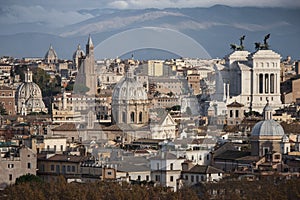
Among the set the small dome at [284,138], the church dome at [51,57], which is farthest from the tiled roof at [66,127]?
the church dome at [51,57]

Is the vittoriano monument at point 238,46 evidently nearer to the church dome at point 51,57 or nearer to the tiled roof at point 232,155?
the tiled roof at point 232,155

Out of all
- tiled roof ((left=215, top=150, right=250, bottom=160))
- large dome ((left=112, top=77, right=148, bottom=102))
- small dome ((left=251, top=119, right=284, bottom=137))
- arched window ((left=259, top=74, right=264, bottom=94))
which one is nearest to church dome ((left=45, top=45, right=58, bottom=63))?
arched window ((left=259, top=74, right=264, bottom=94))

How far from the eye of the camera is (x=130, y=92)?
65.8 m

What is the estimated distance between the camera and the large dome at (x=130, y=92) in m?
65.6

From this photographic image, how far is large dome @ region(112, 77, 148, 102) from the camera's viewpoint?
65.6 m

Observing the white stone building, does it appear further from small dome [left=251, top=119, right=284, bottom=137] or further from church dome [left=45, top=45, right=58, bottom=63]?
church dome [left=45, top=45, right=58, bottom=63]

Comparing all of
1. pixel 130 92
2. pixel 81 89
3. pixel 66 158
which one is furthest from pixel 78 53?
pixel 66 158

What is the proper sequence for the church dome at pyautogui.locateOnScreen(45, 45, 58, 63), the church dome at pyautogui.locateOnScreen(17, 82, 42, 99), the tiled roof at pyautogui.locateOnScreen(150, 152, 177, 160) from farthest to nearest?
1. the church dome at pyautogui.locateOnScreen(45, 45, 58, 63)
2. the church dome at pyautogui.locateOnScreen(17, 82, 42, 99)
3. the tiled roof at pyautogui.locateOnScreen(150, 152, 177, 160)

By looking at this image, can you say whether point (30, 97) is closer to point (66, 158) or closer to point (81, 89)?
point (81, 89)

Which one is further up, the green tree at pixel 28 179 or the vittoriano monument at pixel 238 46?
the vittoriano monument at pixel 238 46

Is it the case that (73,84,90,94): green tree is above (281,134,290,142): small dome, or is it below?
above

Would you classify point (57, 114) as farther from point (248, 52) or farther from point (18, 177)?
point (18, 177)

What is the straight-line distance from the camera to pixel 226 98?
245 feet

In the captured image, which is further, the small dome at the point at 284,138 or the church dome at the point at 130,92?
the church dome at the point at 130,92
